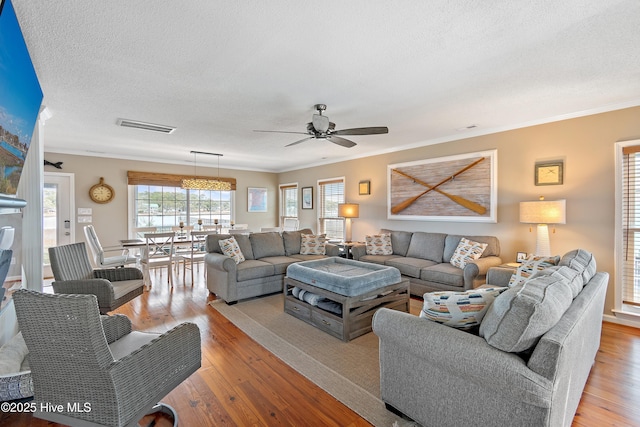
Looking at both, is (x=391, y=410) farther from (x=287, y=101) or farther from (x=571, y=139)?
(x=571, y=139)

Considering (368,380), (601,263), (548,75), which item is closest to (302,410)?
(368,380)

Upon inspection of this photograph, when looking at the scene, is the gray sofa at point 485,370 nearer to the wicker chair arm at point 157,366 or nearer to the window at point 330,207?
the wicker chair arm at point 157,366

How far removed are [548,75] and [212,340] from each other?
159 inches

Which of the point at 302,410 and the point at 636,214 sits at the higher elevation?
the point at 636,214

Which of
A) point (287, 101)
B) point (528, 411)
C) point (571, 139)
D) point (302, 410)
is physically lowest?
point (302, 410)

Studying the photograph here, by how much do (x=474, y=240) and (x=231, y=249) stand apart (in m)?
3.66

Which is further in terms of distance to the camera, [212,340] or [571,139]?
[571,139]

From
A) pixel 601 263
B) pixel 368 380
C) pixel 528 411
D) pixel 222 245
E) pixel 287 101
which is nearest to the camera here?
pixel 528 411

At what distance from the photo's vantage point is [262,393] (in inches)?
82.7

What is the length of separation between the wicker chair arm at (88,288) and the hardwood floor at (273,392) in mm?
1024

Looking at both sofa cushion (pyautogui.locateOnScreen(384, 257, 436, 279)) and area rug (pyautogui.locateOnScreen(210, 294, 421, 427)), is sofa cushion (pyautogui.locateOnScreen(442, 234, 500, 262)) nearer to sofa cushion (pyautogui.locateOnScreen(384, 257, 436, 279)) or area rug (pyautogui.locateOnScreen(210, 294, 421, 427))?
sofa cushion (pyautogui.locateOnScreen(384, 257, 436, 279))

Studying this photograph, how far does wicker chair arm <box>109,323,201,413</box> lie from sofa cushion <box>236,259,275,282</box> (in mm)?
2253

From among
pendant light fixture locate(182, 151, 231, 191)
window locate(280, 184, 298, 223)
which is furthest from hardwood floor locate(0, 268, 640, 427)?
window locate(280, 184, 298, 223)

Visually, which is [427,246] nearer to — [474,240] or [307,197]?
[474,240]
